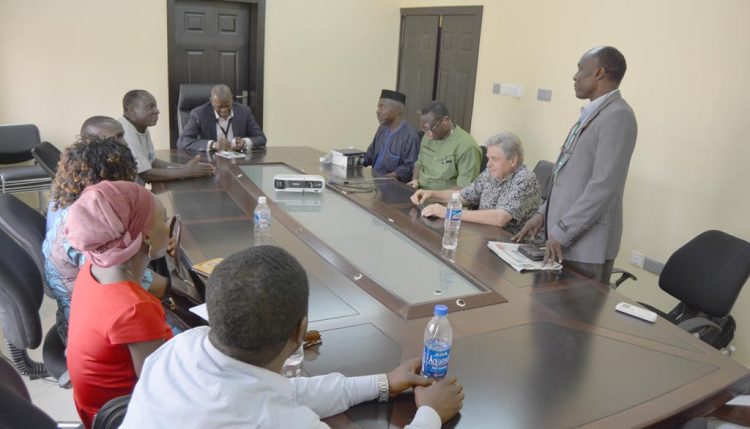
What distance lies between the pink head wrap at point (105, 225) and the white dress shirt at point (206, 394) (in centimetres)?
48

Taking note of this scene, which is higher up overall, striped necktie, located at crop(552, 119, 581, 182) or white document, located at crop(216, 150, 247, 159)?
striped necktie, located at crop(552, 119, 581, 182)

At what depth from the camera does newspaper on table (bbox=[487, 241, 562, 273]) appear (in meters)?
2.14

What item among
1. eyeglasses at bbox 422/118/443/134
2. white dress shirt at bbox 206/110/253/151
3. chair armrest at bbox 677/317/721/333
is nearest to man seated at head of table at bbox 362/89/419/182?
eyeglasses at bbox 422/118/443/134

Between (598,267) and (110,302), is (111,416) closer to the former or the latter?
(110,302)

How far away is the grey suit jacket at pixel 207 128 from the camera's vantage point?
4137mm

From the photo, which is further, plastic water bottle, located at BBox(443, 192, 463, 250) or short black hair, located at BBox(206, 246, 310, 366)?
plastic water bottle, located at BBox(443, 192, 463, 250)

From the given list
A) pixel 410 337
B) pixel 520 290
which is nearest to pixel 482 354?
pixel 410 337

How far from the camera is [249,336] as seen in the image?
3.04ft

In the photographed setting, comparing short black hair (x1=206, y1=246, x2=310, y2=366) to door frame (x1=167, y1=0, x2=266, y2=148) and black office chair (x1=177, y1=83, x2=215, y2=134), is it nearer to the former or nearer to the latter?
black office chair (x1=177, y1=83, x2=215, y2=134)

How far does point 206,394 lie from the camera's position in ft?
2.89

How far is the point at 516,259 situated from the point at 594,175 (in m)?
0.53

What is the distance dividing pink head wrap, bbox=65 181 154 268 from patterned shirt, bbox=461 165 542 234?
179 centimetres

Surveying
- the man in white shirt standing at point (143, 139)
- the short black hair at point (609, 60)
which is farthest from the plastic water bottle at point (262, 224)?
the short black hair at point (609, 60)

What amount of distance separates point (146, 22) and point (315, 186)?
311 centimetres
